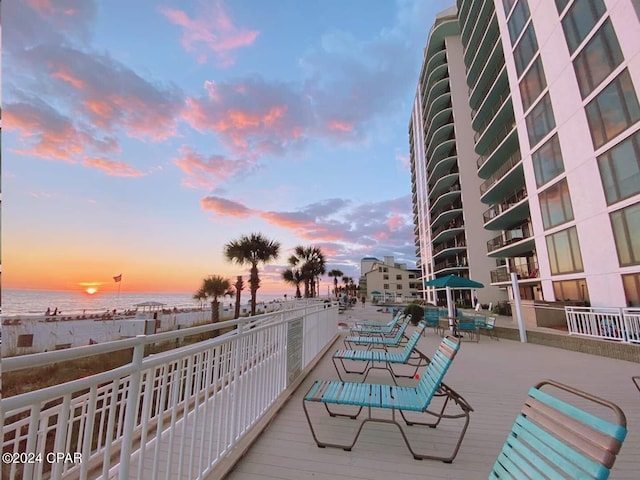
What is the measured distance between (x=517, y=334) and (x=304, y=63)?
14473mm

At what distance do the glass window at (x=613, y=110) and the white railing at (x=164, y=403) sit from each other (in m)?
11.7

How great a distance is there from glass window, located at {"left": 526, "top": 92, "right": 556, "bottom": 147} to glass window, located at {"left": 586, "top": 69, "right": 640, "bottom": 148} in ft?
7.11

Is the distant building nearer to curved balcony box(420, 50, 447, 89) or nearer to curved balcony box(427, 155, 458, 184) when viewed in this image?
curved balcony box(427, 155, 458, 184)

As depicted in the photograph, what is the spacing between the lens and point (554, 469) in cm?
149

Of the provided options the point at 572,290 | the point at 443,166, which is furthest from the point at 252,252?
the point at 443,166

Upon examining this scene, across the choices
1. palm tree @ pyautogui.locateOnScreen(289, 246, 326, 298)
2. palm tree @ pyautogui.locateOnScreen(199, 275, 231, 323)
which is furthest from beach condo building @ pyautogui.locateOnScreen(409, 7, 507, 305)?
palm tree @ pyautogui.locateOnScreen(199, 275, 231, 323)

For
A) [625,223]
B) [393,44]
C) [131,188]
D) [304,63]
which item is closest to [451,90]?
[393,44]

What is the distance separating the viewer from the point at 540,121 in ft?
43.5

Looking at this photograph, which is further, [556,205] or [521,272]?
[521,272]

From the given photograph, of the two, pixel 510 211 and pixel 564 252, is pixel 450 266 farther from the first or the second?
pixel 564 252

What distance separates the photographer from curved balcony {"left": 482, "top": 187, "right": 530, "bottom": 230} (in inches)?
688

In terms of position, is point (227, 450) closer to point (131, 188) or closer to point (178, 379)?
point (178, 379)

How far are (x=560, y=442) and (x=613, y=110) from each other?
1280 centimetres

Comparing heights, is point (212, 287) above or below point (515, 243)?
below
